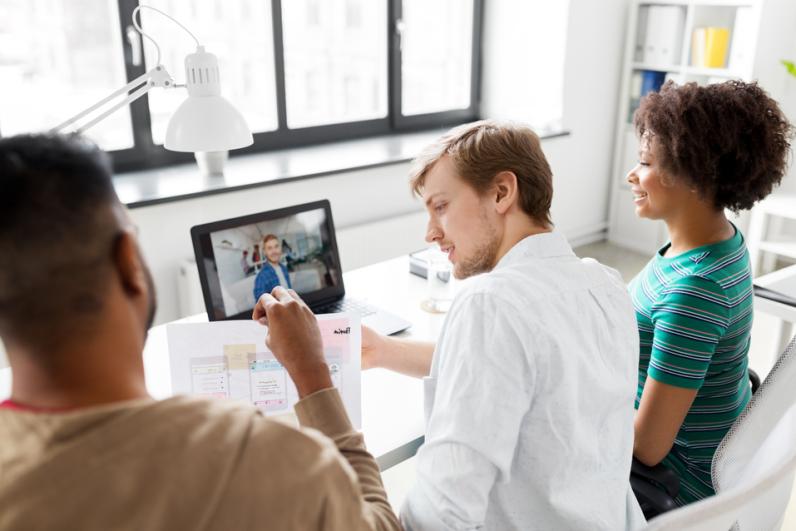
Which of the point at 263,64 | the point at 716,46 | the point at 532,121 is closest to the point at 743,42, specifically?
the point at 716,46

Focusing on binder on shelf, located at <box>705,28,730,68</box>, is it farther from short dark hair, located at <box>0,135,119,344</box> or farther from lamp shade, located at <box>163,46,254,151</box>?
short dark hair, located at <box>0,135,119,344</box>

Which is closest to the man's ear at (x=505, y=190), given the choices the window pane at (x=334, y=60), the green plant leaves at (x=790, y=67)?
the window pane at (x=334, y=60)

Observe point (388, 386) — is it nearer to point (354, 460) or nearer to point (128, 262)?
point (354, 460)

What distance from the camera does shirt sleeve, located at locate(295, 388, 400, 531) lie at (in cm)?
73

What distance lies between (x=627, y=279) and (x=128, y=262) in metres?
3.46

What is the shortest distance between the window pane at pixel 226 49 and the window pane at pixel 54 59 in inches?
6.0

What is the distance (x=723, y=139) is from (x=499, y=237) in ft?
1.80

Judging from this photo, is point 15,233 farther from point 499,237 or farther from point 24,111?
point 24,111

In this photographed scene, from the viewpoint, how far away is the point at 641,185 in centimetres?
155

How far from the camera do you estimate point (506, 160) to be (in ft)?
3.83

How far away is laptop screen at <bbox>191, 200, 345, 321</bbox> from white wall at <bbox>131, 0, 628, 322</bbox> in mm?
1186

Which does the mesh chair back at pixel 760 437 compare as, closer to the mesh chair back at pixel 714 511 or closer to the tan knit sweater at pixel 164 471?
the mesh chair back at pixel 714 511

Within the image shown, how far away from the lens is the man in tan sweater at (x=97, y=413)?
58 centimetres

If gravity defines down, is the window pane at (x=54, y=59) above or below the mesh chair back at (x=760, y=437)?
above
